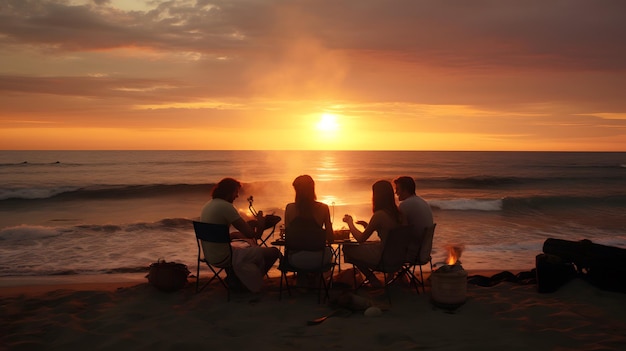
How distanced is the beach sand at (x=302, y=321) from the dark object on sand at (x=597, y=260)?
154 mm

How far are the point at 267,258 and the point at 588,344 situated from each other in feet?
12.0

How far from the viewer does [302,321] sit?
503cm

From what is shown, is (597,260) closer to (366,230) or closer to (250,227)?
(366,230)

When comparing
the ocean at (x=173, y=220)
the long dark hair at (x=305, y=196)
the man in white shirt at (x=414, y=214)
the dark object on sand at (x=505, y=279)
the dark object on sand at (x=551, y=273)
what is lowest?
the ocean at (x=173, y=220)

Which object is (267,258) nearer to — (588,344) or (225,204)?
(225,204)

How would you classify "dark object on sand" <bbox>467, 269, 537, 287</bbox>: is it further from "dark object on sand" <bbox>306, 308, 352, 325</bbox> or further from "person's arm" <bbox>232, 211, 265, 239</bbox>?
"person's arm" <bbox>232, 211, 265, 239</bbox>

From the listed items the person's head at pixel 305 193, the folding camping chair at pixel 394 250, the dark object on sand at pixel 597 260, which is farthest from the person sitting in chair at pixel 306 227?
the dark object on sand at pixel 597 260

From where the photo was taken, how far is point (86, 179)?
35.3 metres

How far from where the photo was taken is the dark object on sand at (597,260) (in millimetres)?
5730

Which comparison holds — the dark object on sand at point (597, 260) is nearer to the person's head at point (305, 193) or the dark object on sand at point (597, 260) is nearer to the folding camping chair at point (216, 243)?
the person's head at point (305, 193)

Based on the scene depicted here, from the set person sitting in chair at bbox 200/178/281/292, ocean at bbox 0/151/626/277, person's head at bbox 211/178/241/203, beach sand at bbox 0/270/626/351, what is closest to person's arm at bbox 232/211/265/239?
person sitting in chair at bbox 200/178/281/292

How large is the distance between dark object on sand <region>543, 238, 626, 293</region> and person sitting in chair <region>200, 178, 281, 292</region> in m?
3.87

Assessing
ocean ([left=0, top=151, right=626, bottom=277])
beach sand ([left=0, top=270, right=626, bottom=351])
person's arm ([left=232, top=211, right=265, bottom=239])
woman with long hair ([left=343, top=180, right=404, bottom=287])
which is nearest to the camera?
beach sand ([left=0, top=270, right=626, bottom=351])

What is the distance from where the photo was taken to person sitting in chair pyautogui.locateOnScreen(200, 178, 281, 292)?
5699 mm
